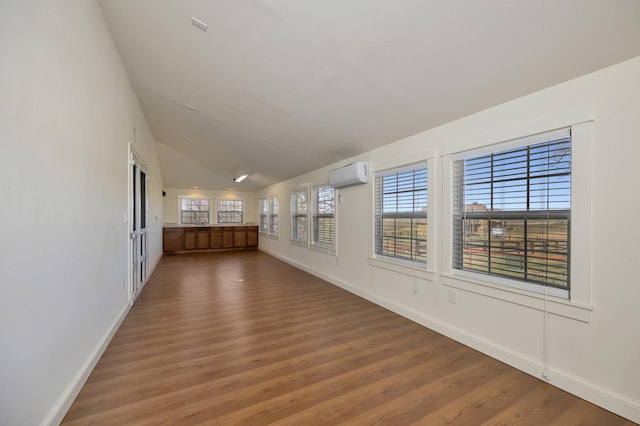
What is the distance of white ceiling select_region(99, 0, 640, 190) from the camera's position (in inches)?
63.0

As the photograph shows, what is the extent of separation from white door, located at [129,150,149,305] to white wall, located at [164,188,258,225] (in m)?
4.60

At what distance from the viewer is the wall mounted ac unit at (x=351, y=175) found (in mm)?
3938

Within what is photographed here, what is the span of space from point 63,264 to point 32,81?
3.43 feet

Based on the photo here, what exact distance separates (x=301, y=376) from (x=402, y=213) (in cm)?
226

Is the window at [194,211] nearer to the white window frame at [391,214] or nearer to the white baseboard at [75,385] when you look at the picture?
the white baseboard at [75,385]

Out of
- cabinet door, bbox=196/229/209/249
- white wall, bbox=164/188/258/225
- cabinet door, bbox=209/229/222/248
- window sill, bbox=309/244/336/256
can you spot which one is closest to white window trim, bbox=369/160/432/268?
window sill, bbox=309/244/336/256

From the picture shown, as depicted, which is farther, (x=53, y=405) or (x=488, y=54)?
(x=488, y=54)

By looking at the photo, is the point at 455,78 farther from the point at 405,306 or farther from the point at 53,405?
the point at 53,405

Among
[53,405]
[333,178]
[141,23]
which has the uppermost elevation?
[141,23]

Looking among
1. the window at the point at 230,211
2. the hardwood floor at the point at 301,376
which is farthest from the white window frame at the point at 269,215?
the hardwood floor at the point at 301,376

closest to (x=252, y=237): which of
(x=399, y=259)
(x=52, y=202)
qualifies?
(x=399, y=259)

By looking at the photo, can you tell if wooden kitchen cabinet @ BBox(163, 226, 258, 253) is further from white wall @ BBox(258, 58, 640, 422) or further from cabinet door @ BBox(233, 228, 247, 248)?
white wall @ BBox(258, 58, 640, 422)

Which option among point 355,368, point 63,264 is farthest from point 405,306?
point 63,264

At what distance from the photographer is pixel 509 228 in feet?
7.66
